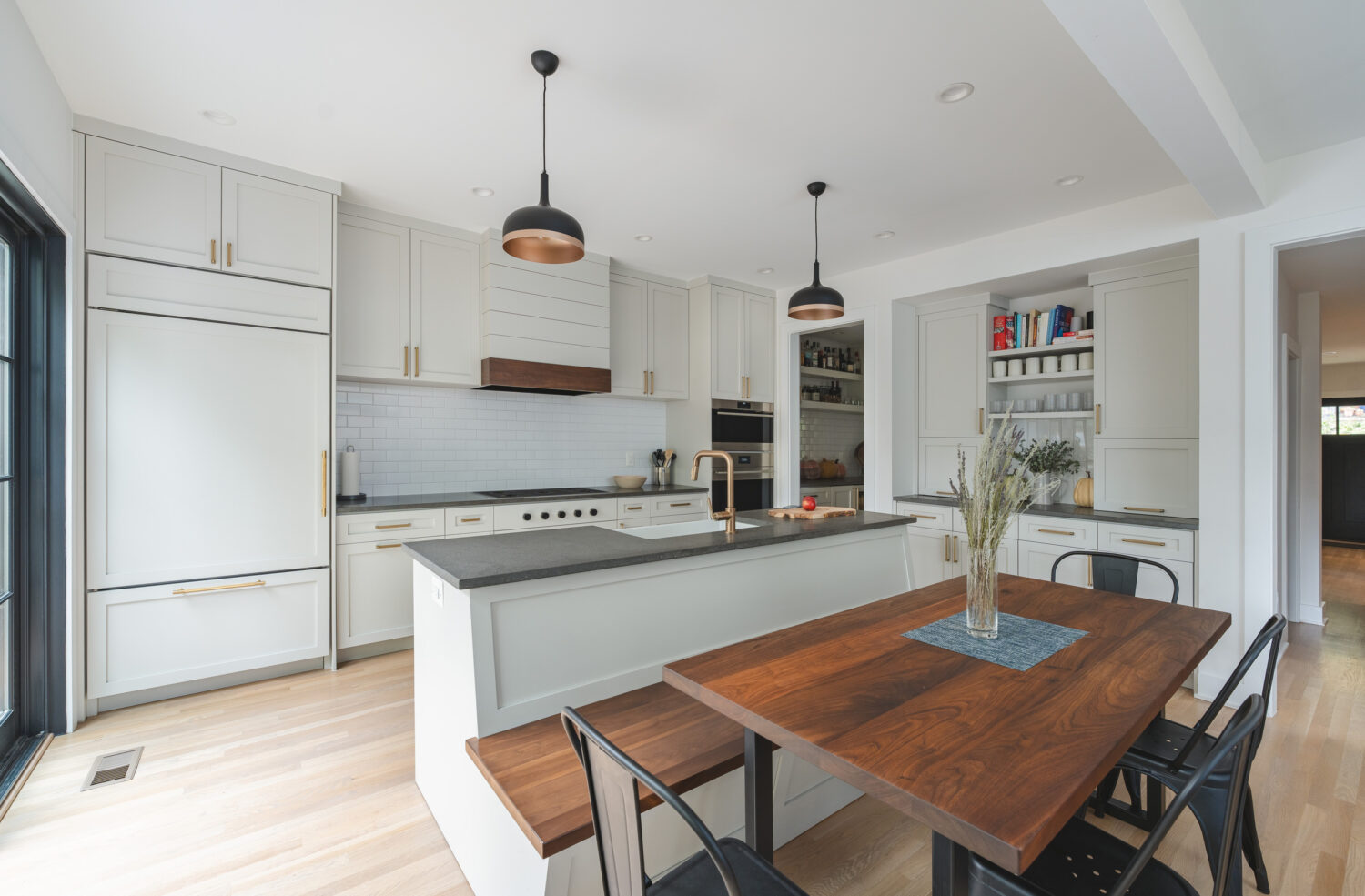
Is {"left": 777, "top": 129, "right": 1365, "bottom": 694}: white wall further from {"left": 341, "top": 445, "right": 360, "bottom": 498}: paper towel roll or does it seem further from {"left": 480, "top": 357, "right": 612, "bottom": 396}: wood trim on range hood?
{"left": 341, "top": 445, "right": 360, "bottom": 498}: paper towel roll

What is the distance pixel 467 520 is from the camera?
372 cm

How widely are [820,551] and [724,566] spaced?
560 millimetres

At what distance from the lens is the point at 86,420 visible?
2650 millimetres

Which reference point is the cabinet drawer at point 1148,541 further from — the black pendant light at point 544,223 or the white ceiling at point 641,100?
the black pendant light at point 544,223

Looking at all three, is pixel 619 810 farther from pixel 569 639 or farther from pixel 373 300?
pixel 373 300

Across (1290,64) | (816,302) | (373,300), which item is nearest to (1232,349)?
(1290,64)

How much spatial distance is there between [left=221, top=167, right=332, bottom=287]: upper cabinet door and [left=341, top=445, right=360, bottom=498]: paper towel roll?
1.02 meters

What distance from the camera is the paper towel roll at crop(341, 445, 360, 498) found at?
3.70 meters

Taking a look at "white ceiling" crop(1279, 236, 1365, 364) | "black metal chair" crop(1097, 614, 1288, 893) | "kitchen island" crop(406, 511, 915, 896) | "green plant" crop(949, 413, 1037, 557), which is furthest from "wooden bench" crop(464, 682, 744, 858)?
"white ceiling" crop(1279, 236, 1365, 364)

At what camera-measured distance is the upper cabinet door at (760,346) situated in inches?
205

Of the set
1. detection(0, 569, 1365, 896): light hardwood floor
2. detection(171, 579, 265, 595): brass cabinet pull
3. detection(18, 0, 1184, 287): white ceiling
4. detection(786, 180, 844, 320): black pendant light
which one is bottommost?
detection(0, 569, 1365, 896): light hardwood floor

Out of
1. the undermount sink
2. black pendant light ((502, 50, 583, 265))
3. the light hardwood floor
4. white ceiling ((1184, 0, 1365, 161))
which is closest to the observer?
the light hardwood floor

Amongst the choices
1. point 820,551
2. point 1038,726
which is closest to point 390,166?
point 820,551

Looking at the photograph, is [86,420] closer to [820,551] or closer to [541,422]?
[541,422]
